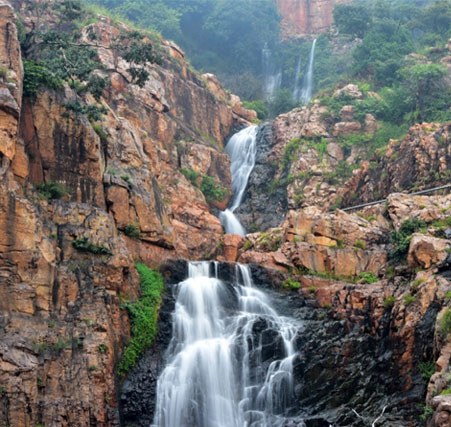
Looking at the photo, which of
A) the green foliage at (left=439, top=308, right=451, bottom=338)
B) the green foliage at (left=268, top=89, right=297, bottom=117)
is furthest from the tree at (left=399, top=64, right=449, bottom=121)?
the green foliage at (left=439, top=308, right=451, bottom=338)

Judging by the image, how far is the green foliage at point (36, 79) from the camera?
2311cm

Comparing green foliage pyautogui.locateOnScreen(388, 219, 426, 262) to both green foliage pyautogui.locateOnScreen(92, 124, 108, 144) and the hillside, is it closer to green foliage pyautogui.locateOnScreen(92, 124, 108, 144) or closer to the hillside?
the hillside

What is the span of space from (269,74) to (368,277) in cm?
4487

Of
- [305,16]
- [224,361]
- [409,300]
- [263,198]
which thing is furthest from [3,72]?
[305,16]

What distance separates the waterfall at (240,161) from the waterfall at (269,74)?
833 inches

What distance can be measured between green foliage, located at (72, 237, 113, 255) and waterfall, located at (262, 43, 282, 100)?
147ft

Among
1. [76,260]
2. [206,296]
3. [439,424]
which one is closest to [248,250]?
[206,296]

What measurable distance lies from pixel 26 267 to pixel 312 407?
11094mm

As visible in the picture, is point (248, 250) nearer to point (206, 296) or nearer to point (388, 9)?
point (206, 296)

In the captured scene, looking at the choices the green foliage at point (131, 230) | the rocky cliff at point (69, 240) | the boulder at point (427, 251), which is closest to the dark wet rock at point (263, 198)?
the rocky cliff at point (69, 240)

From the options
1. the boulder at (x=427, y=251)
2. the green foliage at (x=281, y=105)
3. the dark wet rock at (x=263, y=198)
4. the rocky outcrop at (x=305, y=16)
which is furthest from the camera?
the rocky outcrop at (x=305, y=16)

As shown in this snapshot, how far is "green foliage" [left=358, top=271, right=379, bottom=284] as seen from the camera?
24953 millimetres

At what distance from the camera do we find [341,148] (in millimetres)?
39406

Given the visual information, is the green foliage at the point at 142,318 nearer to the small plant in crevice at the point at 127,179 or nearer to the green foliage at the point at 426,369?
the small plant in crevice at the point at 127,179
